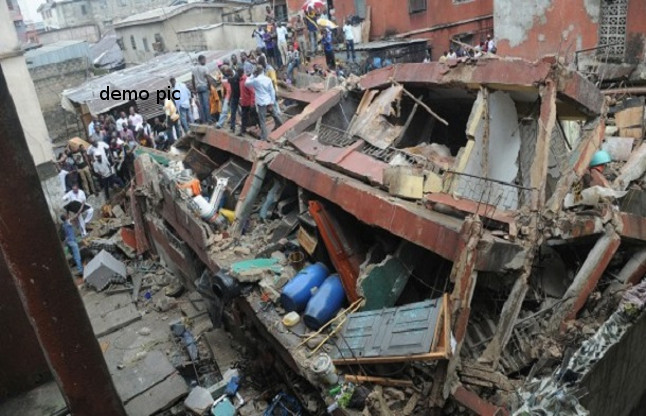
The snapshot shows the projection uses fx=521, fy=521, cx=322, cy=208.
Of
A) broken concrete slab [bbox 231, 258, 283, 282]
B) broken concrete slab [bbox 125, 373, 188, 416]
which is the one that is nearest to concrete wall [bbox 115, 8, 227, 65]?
broken concrete slab [bbox 231, 258, 283, 282]

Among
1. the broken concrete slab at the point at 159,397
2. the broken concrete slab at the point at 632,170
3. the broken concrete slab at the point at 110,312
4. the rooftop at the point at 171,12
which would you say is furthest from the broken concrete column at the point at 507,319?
the rooftop at the point at 171,12

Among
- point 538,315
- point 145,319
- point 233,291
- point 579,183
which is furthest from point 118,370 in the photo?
point 579,183

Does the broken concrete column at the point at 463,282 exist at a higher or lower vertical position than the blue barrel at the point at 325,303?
higher

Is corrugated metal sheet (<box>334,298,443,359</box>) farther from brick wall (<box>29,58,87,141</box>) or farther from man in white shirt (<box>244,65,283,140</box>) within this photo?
brick wall (<box>29,58,87,141</box>)

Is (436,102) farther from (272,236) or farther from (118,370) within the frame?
(118,370)

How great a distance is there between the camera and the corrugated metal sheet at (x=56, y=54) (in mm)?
25914

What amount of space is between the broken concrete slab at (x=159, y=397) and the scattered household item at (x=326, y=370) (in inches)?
104

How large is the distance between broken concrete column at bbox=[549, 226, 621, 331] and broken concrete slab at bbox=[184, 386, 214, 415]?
4.19 metres

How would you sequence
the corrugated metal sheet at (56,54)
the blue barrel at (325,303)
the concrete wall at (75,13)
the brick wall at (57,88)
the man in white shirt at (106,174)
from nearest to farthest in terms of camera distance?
the blue barrel at (325,303)
the man in white shirt at (106,174)
the brick wall at (57,88)
the corrugated metal sheet at (56,54)
the concrete wall at (75,13)

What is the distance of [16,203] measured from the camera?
335cm

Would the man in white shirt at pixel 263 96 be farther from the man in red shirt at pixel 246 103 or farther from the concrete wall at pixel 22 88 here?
the concrete wall at pixel 22 88

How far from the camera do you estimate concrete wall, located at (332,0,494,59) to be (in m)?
19.4

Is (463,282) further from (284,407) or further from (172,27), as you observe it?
(172,27)

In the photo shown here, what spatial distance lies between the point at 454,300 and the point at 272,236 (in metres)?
3.64
